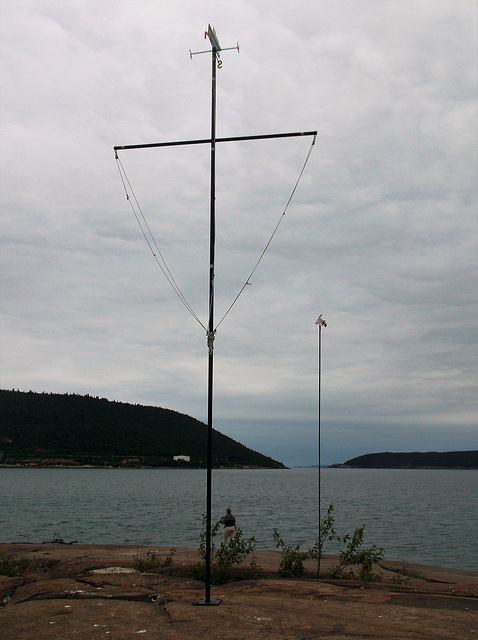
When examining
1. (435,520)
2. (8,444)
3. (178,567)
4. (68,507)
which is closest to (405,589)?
(178,567)

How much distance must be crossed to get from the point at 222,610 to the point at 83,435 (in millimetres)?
171050

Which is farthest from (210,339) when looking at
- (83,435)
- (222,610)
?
(83,435)

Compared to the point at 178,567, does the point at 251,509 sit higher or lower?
lower

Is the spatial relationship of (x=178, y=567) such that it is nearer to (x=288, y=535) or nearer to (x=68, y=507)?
(x=288, y=535)

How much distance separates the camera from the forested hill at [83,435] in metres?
162

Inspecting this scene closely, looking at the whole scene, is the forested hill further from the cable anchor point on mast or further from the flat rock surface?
the cable anchor point on mast

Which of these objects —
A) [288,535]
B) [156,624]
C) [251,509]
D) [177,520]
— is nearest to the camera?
[156,624]

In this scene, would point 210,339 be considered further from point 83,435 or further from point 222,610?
point 83,435

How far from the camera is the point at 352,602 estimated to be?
1191cm

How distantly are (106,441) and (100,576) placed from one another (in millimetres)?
167073

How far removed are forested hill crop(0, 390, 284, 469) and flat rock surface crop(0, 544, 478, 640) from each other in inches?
6115

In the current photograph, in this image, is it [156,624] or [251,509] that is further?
[251,509]

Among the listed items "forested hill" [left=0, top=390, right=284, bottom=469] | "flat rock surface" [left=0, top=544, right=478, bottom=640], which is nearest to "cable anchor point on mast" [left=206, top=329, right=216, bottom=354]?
"flat rock surface" [left=0, top=544, right=478, bottom=640]

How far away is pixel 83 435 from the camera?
17350 cm
